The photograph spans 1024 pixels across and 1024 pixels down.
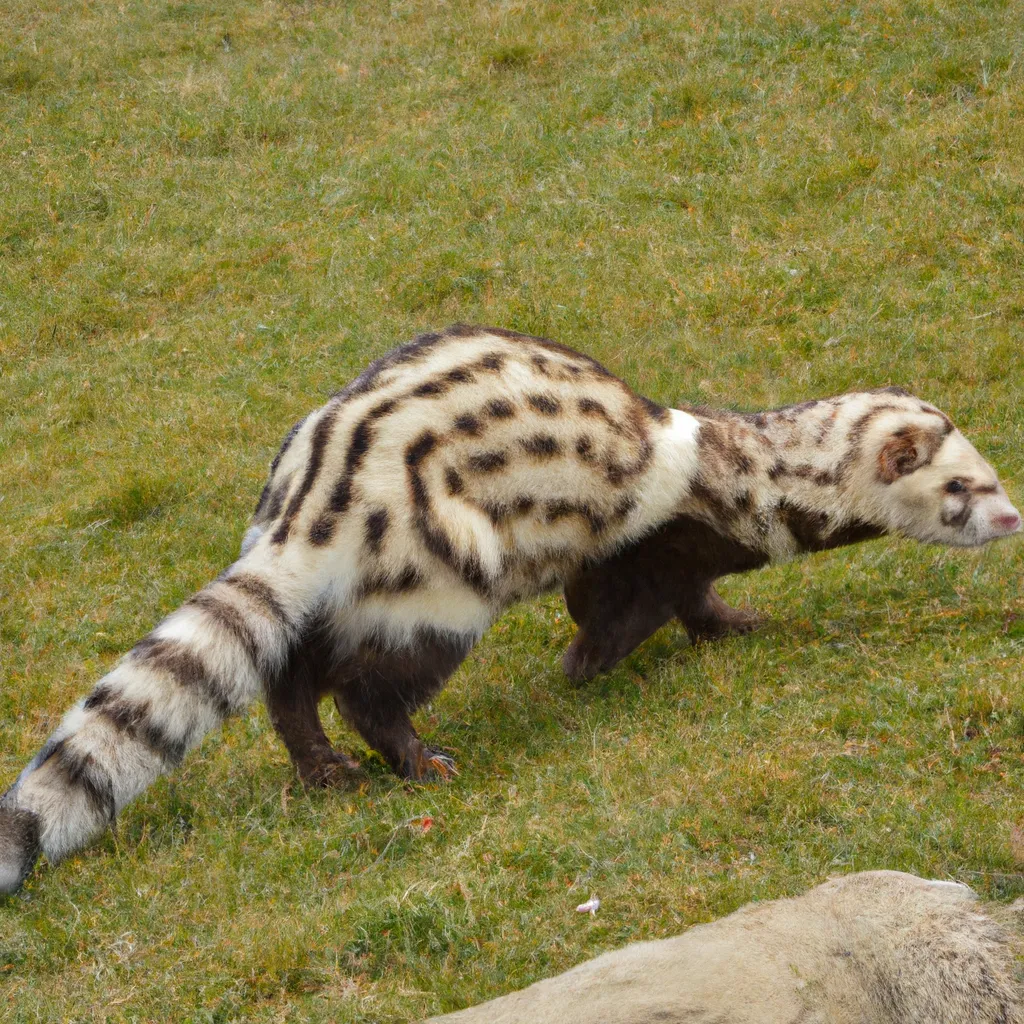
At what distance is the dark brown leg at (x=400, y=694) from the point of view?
7652 mm

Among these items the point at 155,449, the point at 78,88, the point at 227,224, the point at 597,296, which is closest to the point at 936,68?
the point at 597,296

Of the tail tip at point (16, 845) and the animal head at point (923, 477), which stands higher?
the animal head at point (923, 477)

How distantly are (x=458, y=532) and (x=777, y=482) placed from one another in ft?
7.93

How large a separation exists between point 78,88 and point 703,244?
10019mm

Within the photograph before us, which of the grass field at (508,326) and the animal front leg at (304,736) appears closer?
the grass field at (508,326)

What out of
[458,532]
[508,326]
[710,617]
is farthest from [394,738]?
[508,326]

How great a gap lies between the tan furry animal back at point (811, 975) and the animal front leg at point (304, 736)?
3158 mm

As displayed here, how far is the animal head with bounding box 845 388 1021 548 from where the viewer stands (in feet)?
29.3

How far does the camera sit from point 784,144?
15898 millimetres

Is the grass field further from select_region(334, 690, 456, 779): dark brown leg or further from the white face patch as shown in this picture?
the white face patch

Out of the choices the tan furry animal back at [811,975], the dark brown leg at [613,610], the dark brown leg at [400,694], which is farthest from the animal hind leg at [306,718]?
the tan furry animal back at [811,975]

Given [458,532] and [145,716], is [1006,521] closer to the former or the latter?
[458,532]

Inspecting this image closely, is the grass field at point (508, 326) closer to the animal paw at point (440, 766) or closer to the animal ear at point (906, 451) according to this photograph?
the animal paw at point (440, 766)

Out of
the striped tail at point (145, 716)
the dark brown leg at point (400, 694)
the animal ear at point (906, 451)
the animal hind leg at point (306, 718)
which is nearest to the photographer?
the striped tail at point (145, 716)
